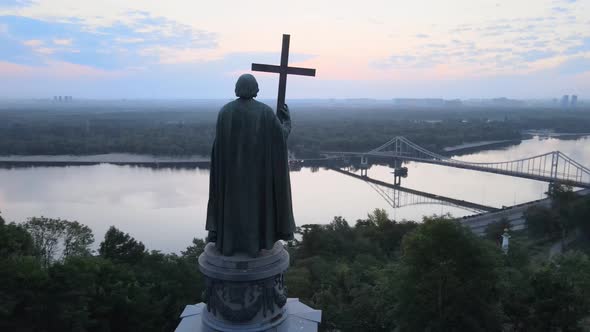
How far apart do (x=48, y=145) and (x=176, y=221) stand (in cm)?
3451

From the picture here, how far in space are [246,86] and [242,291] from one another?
1386 mm

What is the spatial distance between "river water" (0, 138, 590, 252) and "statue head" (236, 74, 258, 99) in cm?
1393

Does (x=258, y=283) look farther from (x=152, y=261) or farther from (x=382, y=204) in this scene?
(x=382, y=204)

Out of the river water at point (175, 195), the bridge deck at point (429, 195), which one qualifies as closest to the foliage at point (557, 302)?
the river water at point (175, 195)

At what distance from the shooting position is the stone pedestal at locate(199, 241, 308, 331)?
118 inches

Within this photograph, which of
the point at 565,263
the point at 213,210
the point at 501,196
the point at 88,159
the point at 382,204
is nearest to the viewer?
the point at 213,210

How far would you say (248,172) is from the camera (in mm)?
3102

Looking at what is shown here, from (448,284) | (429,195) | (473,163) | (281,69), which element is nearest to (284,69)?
(281,69)

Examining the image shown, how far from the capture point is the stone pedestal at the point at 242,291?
3.01 m

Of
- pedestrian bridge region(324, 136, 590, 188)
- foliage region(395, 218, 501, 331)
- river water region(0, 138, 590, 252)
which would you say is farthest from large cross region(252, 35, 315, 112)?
pedestrian bridge region(324, 136, 590, 188)

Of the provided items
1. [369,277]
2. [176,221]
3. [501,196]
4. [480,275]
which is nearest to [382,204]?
[501,196]

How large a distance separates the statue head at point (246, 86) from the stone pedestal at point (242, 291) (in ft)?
3.62

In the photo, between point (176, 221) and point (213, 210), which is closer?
point (213, 210)

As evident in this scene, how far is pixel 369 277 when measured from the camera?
915cm
